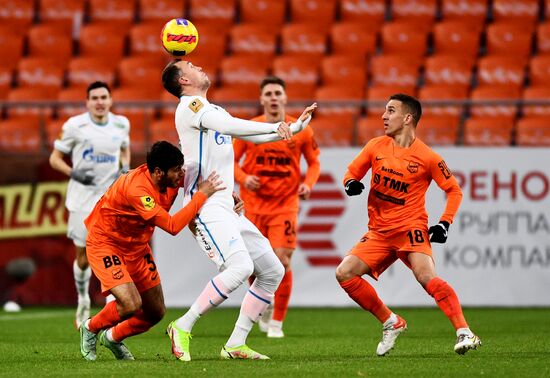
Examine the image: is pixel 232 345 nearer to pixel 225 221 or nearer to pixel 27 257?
pixel 225 221

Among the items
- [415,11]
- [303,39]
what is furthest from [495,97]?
[303,39]

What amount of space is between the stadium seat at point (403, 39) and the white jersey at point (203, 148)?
33.3 feet

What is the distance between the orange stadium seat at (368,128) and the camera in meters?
15.9

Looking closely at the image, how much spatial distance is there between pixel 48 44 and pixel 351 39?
4918 millimetres

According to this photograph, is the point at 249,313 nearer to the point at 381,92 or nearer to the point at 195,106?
the point at 195,106

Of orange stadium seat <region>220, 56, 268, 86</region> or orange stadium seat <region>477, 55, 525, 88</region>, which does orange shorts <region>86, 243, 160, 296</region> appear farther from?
orange stadium seat <region>477, 55, 525, 88</region>

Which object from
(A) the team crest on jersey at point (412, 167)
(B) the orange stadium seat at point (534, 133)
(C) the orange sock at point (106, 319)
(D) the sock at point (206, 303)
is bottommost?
(C) the orange sock at point (106, 319)

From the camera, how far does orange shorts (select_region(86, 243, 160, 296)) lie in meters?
8.91

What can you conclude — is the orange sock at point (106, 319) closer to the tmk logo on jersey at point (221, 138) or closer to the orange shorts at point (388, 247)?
the tmk logo on jersey at point (221, 138)

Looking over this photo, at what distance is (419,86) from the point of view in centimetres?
1820

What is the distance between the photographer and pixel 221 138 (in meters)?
8.94

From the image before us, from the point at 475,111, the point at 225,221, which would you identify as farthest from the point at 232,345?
the point at 475,111

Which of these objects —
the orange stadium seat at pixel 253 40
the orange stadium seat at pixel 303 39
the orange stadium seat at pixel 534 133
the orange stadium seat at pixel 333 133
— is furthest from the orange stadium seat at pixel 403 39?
the orange stadium seat at pixel 534 133

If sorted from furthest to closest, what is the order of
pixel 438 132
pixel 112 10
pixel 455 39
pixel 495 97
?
pixel 112 10 < pixel 455 39 < pixel 495 97 < pixel 438 132
